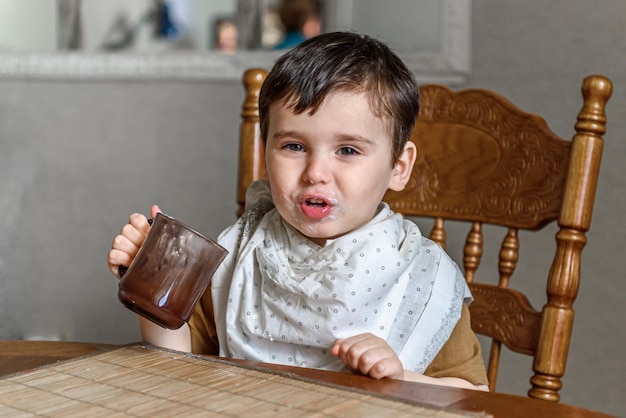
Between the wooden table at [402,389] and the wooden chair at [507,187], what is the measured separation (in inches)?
18.2

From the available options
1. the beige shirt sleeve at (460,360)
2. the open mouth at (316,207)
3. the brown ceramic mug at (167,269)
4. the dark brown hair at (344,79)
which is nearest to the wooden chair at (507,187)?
the beige shirt sleeve at (460,360)

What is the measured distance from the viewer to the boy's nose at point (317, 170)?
1.04 meters

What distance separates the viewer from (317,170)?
40.8 inches

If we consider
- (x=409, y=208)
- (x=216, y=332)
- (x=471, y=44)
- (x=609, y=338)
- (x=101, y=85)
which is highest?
(x=471, y=44)

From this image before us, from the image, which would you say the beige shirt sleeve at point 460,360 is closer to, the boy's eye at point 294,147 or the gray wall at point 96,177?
the boy's eye at point 294,147

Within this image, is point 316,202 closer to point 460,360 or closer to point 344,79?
point 344,79

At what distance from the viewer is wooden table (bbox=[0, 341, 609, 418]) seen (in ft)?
2.39

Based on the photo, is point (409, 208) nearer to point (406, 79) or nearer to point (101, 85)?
point (406, 79)

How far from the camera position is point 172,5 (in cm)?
333

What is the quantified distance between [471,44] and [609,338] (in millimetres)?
760

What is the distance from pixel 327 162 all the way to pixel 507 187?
17.0 inches

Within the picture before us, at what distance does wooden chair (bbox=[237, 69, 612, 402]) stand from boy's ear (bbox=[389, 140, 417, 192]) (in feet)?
0.79

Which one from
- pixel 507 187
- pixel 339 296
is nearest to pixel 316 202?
pixel 339 296

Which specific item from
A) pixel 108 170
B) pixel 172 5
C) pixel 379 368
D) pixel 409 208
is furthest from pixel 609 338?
pixel 172 5
